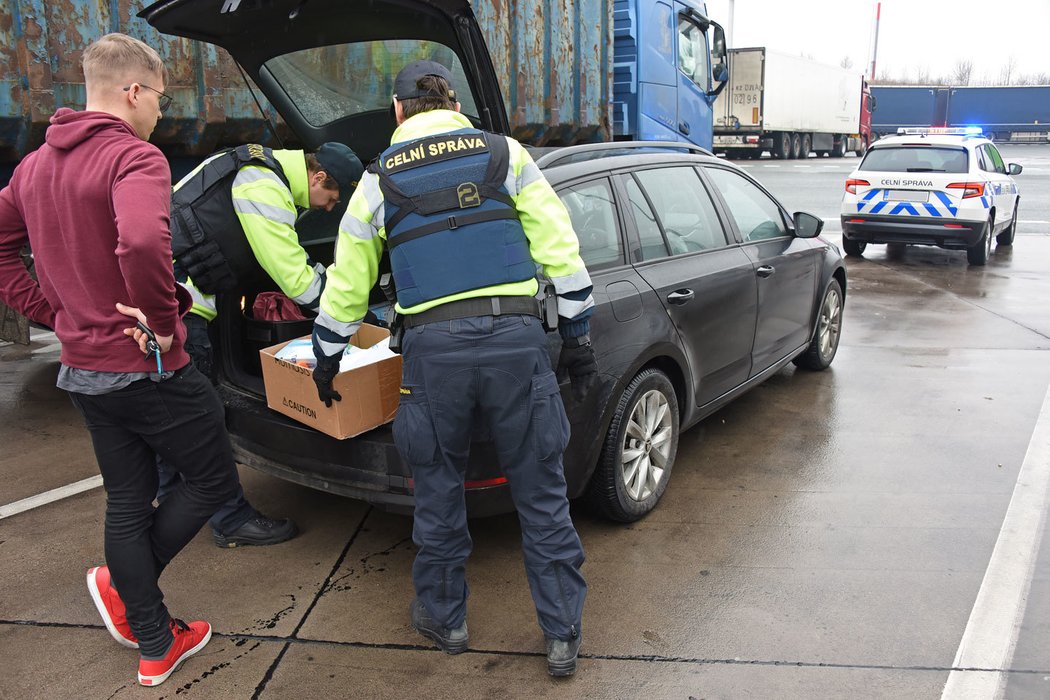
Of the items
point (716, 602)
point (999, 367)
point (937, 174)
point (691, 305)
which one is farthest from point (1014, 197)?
point (716, 602)

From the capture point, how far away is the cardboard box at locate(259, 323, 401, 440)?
9.90 feet

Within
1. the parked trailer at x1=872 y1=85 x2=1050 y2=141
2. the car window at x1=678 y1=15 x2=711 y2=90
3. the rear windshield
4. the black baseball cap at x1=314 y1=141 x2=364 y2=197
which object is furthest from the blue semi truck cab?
the parked trailer at x1=872 y1=85 x2=1050 y2=141

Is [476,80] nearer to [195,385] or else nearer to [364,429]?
[364,429]

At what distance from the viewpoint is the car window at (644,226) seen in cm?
388

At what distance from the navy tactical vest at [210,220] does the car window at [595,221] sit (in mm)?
1170

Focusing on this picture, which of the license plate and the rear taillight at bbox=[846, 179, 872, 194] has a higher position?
the rear taillight at bbox=[846, 179, 872, 194]

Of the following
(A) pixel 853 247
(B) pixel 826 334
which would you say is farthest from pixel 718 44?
(B) pixel 826 334

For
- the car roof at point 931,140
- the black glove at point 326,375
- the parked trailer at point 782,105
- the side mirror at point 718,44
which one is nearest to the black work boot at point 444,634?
the black glove at point 326,375

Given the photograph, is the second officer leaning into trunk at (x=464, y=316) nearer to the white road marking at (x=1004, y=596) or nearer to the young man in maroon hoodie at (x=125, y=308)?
the young man in maroon hoodie at (x=125, y=308)

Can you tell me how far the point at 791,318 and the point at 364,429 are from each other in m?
3.00

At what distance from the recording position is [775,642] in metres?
2.92

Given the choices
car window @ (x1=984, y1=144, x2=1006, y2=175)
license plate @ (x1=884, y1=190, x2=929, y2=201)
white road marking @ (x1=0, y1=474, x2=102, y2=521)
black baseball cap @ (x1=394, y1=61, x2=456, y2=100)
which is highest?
black baseball cap @ (x1=394, y1=61, x2=456, y2=100)

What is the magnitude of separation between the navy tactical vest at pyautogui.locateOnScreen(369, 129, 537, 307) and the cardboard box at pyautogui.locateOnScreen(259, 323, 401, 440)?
0.55m

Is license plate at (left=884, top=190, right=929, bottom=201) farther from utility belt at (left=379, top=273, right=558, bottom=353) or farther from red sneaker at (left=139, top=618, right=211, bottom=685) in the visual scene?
red sneaker at (left=139, top=618, right=211, bottom=685)
